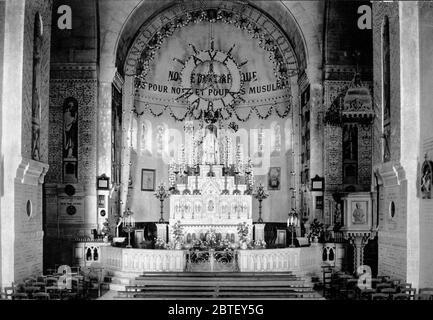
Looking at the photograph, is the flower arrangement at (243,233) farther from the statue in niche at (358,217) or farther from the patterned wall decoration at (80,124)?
the patterned wall decoration at (80,124)

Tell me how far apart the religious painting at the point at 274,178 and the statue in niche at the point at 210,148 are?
257 centimetres

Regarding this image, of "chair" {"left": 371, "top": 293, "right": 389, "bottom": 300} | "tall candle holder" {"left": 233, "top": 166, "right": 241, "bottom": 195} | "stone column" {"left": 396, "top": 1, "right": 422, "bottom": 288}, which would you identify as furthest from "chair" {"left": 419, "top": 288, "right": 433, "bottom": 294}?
"tall candle holder" {"left": 233, "top": 166, "right": 241, "bottom": 195}

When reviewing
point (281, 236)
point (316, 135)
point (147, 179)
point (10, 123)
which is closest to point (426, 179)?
point (10, 123)

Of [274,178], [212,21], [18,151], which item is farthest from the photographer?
[212,21]

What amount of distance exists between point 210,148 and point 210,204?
6.40 ft

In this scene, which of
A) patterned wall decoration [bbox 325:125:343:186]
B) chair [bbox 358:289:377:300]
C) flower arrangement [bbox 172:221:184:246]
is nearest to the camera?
chair [bbox 358:289:377:300]

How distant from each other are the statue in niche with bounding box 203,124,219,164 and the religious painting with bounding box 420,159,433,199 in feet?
34.7

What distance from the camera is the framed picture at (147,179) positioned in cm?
2361

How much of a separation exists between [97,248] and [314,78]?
27.4 feet

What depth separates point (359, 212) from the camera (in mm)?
16656

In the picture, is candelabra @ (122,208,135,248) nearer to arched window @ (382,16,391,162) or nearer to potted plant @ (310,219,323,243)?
potted plant @ (310,219,323,243)

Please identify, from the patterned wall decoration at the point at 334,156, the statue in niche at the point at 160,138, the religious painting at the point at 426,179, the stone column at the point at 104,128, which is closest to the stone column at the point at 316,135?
the patterned wall decoration at the point at 334,156

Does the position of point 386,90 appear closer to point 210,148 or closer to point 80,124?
point 210,148

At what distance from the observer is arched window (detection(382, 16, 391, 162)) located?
1416cm
